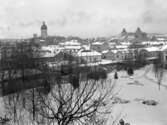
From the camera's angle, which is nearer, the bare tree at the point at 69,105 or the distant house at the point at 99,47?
the bare tree at the point at 69,105

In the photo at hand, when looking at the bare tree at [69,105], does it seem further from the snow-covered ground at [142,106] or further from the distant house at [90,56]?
the distant house at [90,56]

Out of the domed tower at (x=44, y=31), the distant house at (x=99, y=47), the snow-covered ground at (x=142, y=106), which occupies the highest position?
the domed tower at (x=44, y=31)

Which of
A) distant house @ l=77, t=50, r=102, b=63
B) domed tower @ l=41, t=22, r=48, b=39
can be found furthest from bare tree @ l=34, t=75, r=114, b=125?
domed tower @ l=41, t=22, r=48, b=39

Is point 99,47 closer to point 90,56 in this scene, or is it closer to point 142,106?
point 90,56

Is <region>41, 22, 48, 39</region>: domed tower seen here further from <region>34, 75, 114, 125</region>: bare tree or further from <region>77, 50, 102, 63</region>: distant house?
<region>34, 75, 114, 125</region>: bare tree

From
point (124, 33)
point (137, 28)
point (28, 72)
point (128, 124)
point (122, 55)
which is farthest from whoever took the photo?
point (124, 33)

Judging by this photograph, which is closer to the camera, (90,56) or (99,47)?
(90,56)

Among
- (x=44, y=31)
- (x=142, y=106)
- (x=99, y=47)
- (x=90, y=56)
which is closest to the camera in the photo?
(x=142, y=106)

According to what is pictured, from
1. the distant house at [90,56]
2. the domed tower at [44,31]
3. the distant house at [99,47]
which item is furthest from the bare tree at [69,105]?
the domed tower at [44,31]

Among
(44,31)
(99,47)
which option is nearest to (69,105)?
(99,47)

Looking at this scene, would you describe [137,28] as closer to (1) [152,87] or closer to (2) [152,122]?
(1) [152,87]

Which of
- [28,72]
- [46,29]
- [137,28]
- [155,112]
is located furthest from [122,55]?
[137,28]
